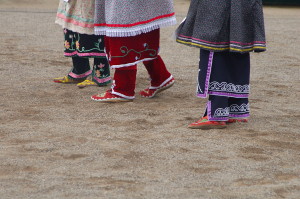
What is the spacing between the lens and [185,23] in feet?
14.4

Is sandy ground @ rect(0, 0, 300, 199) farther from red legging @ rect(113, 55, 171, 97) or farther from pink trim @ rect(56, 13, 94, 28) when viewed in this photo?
pink trim @ rect(56, 13, 94, 28)

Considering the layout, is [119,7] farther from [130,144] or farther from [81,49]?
[130,144]

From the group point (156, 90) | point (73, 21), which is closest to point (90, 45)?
point (73, 21)

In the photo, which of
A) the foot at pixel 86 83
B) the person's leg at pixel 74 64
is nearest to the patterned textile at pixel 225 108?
the foot at pixel 86 83

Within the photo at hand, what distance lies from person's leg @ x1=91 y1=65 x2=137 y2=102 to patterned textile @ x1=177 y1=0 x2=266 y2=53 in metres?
1.06

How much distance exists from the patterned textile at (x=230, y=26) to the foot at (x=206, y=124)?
524 millimetres

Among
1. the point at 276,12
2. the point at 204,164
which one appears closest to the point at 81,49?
the point at 204,164

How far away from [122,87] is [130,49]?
0.33 m

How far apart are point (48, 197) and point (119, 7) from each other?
7.12ft

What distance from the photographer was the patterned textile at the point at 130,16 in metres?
4.98

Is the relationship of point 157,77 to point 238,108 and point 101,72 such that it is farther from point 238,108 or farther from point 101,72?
point 238,108

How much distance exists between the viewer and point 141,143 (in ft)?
13.5

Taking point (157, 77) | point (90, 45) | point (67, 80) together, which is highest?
point (90, 45)

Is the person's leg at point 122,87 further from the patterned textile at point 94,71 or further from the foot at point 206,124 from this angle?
the foot at point 206,124
